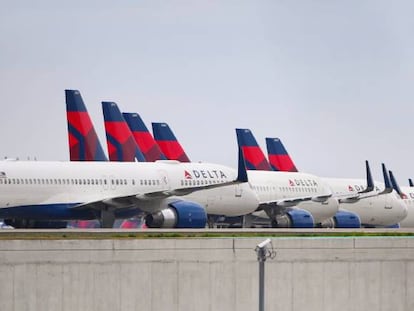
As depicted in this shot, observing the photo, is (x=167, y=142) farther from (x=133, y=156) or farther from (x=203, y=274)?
(x=203, y=274)

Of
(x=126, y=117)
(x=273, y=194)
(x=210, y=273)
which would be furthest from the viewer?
(x=126, y=117)

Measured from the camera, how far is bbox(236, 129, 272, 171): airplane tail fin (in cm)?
10044

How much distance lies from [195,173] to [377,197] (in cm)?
2193

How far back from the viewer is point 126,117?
94.6m

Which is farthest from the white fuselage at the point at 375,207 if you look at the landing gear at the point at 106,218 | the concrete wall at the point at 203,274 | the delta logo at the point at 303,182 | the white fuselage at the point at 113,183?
the concrete wall at the point at 203,274

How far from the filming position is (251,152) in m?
101

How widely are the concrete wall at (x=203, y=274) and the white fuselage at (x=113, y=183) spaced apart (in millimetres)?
25251

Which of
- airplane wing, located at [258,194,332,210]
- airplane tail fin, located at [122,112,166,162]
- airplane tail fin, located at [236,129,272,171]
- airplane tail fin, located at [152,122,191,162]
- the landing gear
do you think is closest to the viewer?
the landing gear

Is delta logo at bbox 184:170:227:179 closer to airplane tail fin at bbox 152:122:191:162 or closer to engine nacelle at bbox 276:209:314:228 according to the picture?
engine nacelle at bbox 276:209:314:228

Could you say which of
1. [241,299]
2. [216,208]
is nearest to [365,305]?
[241,299]

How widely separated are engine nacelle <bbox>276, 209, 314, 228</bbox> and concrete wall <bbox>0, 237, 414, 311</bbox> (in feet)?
115

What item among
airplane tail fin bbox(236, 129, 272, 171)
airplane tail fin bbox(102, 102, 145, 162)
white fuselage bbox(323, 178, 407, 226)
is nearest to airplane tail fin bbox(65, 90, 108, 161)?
airplane tail fin bbox(102, 102, 145, 162)

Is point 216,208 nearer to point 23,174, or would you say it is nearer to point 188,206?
point 188,206

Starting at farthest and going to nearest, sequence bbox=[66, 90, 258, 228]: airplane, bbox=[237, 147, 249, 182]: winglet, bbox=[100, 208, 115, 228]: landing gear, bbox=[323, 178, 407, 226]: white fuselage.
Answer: bbox=[323, 178, 407, 226]: white fuselage
bbox=[66, 90, 258, 228]: airplane
bbox=[100, 208, 115, 228]: landing gear
bbox=[237, 147, 249, 182]: winglet
